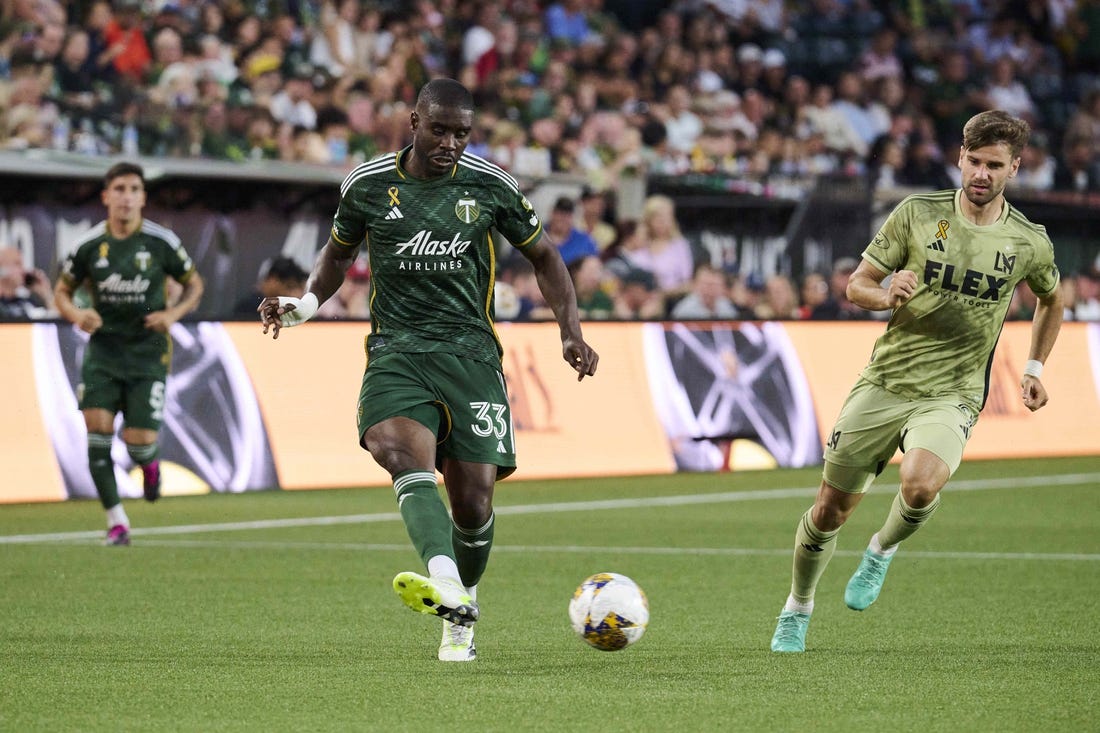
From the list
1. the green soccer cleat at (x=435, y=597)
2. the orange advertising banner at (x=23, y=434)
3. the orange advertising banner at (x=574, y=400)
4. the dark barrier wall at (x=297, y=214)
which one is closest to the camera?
the green soccer cleat at (x=435, y=597)

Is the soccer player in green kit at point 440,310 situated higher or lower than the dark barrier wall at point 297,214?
higher

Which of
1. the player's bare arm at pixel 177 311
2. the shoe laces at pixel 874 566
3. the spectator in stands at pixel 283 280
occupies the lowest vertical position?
the spectator in stands at pixel 283 280

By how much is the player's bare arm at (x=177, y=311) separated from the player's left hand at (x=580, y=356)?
598cm

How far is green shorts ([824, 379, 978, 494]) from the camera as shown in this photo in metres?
8.10

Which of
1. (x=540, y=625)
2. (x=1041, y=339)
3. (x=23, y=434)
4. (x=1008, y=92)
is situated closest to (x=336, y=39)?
(x=23, y=434)

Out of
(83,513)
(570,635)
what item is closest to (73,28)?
(83,513)

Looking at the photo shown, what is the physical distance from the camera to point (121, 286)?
13000mm

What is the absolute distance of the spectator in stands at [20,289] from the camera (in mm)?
16734

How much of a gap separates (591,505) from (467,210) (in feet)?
25.7

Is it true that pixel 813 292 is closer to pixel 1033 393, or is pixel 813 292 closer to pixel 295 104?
pixel 295 104

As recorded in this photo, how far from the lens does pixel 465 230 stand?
7.59 meters

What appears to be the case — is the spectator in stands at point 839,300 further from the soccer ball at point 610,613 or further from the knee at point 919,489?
the soccer ball at point 610,613

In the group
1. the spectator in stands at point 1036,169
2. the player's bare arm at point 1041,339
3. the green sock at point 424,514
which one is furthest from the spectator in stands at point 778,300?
the green sock at point 424,514

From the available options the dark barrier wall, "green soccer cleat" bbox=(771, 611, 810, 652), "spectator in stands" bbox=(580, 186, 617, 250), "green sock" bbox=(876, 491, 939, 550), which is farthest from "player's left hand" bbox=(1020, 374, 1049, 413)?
"spectator in stands" bbox=(580, 186, 617, 250)
